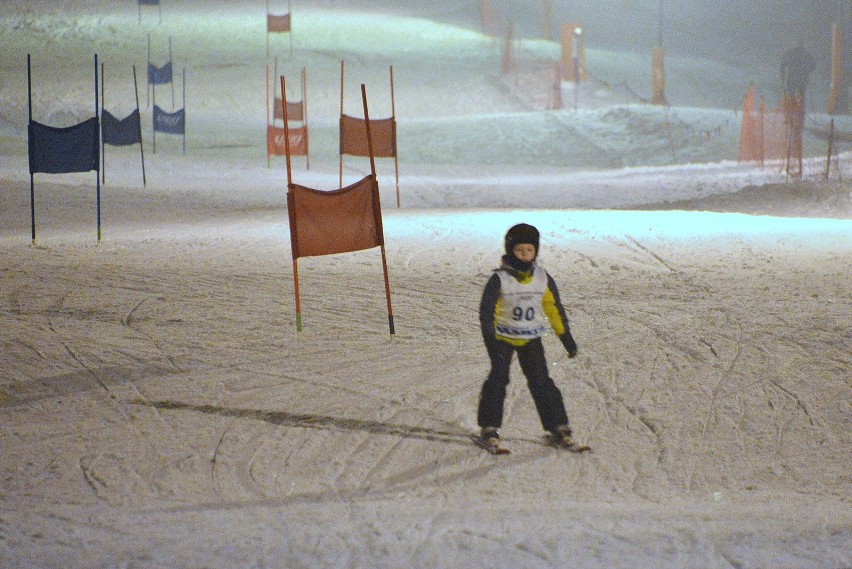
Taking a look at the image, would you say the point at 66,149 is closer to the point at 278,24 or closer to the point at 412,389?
the point at 412,389

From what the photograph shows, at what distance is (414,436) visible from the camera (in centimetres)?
603

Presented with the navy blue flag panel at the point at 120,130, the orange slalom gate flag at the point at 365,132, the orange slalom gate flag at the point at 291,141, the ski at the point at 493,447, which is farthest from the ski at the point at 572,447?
the orange slalom gate flag at the point at 291,141

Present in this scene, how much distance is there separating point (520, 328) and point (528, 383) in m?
0.36

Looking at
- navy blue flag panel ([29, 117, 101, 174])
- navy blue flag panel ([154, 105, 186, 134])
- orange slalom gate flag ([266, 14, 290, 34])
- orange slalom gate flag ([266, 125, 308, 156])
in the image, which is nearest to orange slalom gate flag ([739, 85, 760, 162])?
orange slalom gate flag ([266, 125, 308, 156])

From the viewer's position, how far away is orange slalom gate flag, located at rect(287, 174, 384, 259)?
333 inches

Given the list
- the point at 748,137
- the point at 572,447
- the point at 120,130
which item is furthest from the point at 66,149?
the point at 748,137

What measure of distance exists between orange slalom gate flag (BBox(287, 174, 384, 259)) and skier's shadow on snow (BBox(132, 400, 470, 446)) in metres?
2.17

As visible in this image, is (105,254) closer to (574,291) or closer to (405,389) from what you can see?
(574,291)

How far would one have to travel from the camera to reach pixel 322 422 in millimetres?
6301

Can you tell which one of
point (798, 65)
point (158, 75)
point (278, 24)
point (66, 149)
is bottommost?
point (66, 149)

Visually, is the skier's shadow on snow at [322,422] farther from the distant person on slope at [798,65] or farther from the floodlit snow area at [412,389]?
the distant person on slope at [798,65]

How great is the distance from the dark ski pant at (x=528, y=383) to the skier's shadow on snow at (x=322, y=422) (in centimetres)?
30

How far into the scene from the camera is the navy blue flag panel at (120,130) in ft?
67.8

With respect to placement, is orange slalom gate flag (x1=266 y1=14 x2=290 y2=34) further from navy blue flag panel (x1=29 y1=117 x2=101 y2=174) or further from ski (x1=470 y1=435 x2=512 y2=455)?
ski (x1=470 y1=435 x2=512 y2=455)
